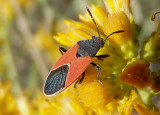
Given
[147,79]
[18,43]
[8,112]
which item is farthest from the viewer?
[18,43]

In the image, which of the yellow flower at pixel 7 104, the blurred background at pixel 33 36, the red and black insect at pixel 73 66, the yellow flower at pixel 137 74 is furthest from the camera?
the blurred background at pixel 33 36

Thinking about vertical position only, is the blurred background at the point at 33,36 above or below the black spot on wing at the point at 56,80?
below

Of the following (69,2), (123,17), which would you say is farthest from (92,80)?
(69,2)

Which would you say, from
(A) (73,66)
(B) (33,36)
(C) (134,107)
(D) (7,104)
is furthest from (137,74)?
(B) (33,36)

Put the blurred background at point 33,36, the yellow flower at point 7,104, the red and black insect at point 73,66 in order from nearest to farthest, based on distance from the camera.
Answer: the red and black insect at point 73,66
the yellow flower at point 7,104
the blurred background at point 33,36

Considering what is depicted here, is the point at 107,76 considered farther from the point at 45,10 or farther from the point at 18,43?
the point at 18,43

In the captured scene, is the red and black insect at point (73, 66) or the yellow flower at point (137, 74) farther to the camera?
the red and black insect at point (73, 66)

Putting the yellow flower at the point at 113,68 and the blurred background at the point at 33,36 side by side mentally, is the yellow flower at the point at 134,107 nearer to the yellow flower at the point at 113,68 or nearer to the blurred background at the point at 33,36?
the yellow flower at the point at 113,68

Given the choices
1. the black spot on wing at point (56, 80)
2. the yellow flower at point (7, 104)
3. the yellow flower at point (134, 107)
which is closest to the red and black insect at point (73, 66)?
the black spot on wing at point (56, 80)

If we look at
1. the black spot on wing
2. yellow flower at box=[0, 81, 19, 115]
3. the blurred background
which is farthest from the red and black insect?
the blurred background
